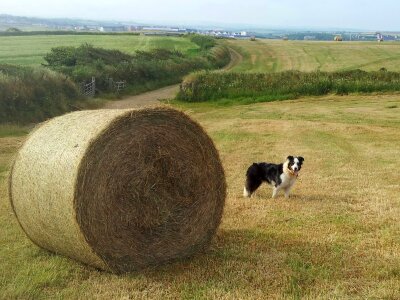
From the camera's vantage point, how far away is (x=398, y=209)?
32.5 feet

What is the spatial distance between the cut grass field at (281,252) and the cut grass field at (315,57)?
3087 cm

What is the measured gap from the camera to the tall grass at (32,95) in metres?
21.1

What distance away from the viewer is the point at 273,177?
432 inches

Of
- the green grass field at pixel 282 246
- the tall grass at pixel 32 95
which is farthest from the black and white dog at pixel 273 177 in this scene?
the tall grass at pixel 32 95

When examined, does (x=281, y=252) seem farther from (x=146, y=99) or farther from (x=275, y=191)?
(x=146, y=99)

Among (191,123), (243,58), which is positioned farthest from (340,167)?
(243,58)

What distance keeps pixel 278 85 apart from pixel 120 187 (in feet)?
91.8

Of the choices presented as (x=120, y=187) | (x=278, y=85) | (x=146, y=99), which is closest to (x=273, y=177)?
(x=120, y=187)

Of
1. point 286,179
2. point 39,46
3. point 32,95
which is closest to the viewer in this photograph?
point 286,179

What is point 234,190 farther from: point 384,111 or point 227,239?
point 384,111

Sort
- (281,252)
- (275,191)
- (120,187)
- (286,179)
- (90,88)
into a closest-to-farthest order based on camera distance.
→ (120,187)
(281,252)
(286,179)
(275,191)
(90,88)

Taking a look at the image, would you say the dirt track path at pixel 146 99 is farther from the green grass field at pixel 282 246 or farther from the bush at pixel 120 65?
the green grass field at pixel 282 246

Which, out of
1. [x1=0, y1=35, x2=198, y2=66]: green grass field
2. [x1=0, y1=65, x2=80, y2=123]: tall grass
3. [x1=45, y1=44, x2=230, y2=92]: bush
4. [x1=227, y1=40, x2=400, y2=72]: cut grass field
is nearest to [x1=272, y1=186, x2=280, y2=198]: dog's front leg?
[x1=0, y1=65, x2=80, y2=123]: tall grass

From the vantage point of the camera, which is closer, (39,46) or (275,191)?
(275,191)
